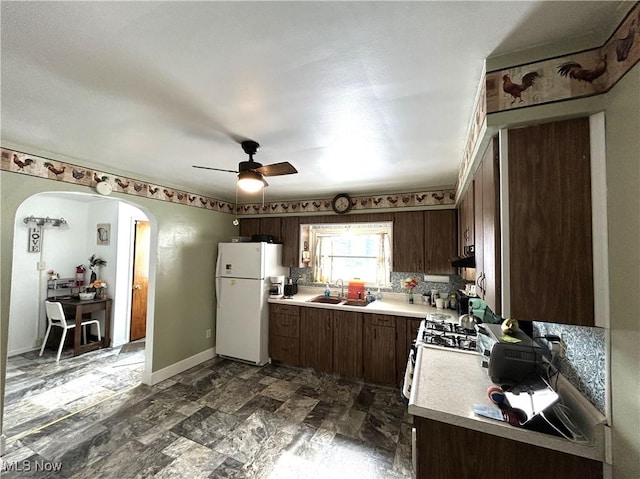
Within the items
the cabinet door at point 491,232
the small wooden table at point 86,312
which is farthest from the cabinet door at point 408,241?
the small wooden table at point 86,312

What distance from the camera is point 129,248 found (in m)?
4.36

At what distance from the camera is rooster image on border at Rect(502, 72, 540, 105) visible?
1.01m

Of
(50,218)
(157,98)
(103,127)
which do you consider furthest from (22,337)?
(157,98)

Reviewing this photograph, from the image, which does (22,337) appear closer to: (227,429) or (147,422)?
(147,422)

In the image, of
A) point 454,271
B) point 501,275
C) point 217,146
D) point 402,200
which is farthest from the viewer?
point 402,200

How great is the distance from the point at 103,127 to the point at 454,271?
3676 millimetres

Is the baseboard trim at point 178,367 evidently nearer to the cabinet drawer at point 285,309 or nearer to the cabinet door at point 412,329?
the cabinet drawer at point 285,309

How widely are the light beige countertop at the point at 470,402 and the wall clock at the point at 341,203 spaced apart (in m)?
2.26

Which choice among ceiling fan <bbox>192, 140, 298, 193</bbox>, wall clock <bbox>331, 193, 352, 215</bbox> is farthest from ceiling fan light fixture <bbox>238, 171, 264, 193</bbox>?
wall clock <bbox>331, 193, 352, 215</bbox>

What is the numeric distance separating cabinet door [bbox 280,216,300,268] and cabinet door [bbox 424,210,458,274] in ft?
6.12

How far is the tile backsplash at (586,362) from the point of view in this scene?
37.4 inches

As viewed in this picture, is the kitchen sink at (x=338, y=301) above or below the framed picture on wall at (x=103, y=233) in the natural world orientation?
below

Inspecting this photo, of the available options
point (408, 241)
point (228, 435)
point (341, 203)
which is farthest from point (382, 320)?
point (228, 435)

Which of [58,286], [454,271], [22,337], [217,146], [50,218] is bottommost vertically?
[22,337]
